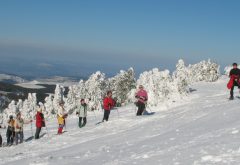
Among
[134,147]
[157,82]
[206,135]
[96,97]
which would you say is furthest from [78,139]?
[96,97]

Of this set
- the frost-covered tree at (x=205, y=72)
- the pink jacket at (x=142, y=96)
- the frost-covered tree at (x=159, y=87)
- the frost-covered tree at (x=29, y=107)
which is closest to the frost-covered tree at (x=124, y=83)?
the frost-covered tree at (x=205, y=72)

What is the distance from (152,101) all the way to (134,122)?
18655mm

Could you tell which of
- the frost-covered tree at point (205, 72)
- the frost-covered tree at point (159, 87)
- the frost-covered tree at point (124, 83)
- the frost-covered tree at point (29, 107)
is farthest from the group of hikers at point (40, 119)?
the frost-covered tree at point (29, 107)

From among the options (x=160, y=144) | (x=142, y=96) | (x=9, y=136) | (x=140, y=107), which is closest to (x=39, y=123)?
(x=9, y=136)

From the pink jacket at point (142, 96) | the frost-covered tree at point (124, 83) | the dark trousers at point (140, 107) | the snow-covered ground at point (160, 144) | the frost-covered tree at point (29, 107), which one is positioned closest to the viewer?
the snow-covered ground at point (160, 144)

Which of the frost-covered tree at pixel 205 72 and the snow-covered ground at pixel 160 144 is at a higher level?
the frost-covered tree at pixel 205 72

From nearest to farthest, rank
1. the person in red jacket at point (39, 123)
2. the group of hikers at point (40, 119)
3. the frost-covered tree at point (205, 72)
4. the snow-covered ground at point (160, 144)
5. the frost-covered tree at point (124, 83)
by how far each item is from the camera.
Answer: the snow-covered ground at point (160, 144), the group of hikers at point (40, 119), the person in red jacket at point (39, 123), the frost-covered tree at point (205, 72), the frost-covered tree at point (124, 83)

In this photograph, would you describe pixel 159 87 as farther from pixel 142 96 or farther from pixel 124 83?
pixel 124 83

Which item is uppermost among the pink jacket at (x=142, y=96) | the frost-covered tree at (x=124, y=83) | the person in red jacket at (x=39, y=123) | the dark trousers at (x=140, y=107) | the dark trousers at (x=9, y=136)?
the frost-covered tree at (x=124, y=83)

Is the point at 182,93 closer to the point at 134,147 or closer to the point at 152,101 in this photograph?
the point at 152,101

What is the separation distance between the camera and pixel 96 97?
8862 cm

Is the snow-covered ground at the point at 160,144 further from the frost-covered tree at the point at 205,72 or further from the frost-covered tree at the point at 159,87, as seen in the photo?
the frost-covered tree at the point at 205,72

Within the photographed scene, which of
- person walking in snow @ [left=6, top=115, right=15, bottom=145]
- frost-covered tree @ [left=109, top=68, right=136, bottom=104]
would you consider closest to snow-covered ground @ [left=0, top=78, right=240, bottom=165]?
person walking in snow @ [left=6, top=115, right=15, bottom=145]

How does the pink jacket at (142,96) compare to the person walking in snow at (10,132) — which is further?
the pink jacket at (142,96)
